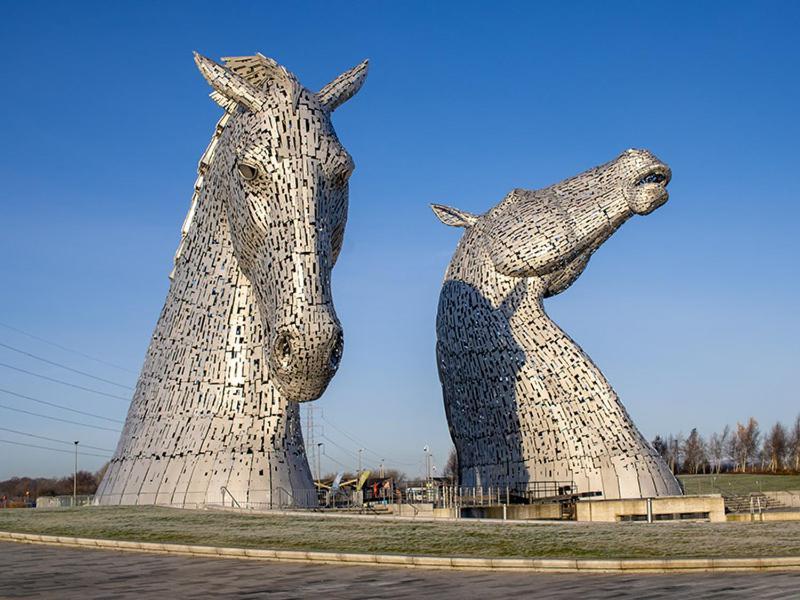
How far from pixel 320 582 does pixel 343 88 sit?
8.18m

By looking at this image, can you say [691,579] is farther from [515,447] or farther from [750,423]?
[750,423]

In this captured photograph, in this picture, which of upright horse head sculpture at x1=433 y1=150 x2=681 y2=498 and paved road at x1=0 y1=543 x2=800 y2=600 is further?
upright horse head sculpture at x1=433 y1=150 x2=681 y2=498

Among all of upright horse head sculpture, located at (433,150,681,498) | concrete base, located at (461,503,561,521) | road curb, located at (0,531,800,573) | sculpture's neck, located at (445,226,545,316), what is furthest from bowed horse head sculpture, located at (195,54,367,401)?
sculpture's neck, located at (445,226,545,316)

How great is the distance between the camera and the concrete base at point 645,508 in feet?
61.3

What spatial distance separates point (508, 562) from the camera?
9.59 m

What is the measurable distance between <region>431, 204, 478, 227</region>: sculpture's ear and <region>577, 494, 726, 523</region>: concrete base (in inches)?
416

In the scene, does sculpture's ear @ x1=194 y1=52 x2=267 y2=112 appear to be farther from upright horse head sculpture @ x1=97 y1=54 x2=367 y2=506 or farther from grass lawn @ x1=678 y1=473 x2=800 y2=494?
grass lawn @ x1=678 y1=473 x2=800 y2=494

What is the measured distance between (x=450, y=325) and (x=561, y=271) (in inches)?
129

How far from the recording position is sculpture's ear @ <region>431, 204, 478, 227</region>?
91.5 ft

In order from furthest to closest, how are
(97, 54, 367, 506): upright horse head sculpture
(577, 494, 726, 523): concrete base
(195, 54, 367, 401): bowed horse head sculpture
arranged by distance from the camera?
1. (577, 494, 726, 523): concrete base
2. (97, 54, 367, 506): upright horse head sculpture
3. (195, 54, 367, 401): bowed horse head sculpture

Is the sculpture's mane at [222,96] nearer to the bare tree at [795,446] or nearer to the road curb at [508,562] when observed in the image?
the road curb at [508,562]

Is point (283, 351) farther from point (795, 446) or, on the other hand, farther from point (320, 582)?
point (795, 446)

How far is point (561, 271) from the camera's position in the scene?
84.0ft

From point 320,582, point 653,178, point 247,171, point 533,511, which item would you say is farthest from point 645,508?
point 320,582
